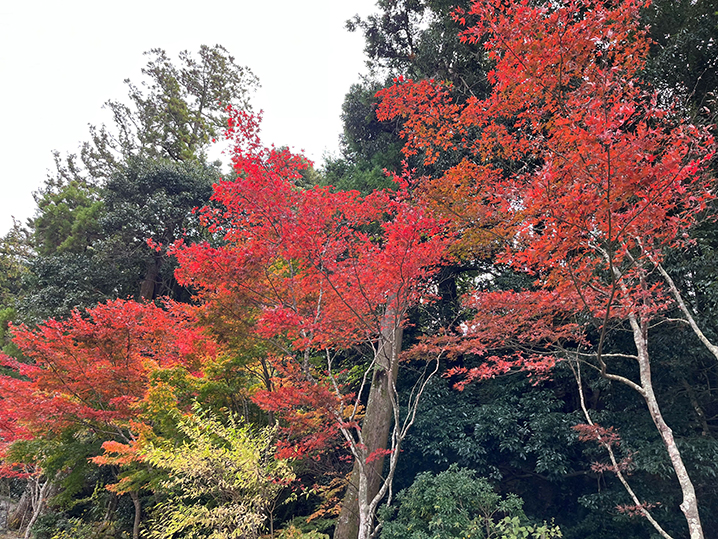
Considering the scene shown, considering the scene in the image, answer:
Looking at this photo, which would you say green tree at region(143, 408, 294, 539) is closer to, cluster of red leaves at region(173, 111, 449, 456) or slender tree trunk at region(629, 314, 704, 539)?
cluster of red leaves at region(173, 111, 449, 456)

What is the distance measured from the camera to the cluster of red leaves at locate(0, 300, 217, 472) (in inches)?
232

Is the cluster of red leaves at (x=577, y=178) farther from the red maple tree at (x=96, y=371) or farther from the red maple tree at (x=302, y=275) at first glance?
the red maple tree at (x=96, y=371)

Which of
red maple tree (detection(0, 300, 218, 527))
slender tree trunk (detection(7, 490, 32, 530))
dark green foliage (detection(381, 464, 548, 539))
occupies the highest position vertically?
red maple tree (detection(0, 300, 218, 527))

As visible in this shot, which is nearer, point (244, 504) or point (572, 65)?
point (572, 65)

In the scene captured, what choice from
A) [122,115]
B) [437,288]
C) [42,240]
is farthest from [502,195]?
[42,240]

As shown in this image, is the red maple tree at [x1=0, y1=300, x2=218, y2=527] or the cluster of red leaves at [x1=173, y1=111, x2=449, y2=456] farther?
the red maple tree at [x1=0, y1=300, x2=218, y2=527]

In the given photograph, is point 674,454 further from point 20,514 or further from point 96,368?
point 20,514

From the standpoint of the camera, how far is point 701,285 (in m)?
5.16

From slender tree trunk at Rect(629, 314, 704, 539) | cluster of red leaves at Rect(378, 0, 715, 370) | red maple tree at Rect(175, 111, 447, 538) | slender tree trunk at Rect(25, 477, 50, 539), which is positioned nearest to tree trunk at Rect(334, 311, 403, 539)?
red maple tree at Rect(175, 111, 447, 538)

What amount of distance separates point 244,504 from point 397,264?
137 inches

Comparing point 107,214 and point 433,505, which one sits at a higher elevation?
point 107,214

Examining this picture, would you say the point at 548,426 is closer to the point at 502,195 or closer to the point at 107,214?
the point at 502,195

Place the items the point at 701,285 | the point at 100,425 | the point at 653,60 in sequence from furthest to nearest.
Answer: the point at 100,425
the point at 653,60
the point at 701,285

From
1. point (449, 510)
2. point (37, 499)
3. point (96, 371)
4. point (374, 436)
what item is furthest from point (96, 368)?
point (449, 510)
